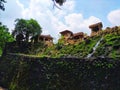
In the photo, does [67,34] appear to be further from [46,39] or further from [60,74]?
[60,74]

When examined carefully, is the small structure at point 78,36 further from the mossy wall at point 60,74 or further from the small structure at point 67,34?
the mossy wall at point 60,74

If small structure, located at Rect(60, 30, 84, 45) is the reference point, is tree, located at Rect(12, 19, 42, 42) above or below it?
above

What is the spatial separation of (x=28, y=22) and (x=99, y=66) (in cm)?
3030

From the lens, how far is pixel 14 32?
127ft

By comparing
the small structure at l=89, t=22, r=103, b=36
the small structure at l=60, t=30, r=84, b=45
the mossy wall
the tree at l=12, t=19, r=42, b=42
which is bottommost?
the mossy wall

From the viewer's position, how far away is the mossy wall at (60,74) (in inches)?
436

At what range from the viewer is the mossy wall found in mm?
11086

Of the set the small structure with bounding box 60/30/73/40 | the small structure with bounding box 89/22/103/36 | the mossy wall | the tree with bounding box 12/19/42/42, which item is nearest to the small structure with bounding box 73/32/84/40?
the small structure with bounding box 89/22/103/36

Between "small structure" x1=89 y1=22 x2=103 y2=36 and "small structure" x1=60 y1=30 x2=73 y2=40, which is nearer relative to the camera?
"small structure" x1=89 y1=22 x2=103 y2=36

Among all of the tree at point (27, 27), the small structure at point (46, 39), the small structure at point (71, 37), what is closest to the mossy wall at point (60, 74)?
the small structure at point (71, 37)

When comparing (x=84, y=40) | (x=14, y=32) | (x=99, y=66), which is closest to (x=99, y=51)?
(x=84, y=40)

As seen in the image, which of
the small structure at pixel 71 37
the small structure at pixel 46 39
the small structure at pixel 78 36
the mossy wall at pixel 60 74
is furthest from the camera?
the small structure at pixel 46 39

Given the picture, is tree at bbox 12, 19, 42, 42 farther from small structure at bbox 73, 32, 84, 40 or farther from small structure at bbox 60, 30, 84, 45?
small structure at bbox 73, 32, 84, 40

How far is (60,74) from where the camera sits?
44.5ft
